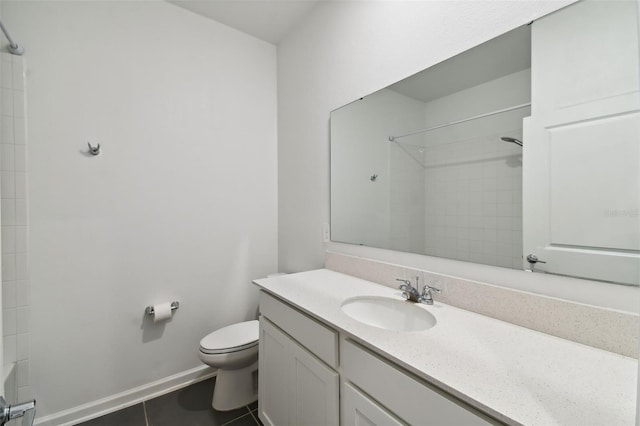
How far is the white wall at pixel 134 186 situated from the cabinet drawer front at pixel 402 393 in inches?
57.7

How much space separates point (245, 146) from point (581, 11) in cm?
199

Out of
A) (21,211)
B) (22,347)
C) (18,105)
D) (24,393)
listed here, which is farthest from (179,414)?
(18,105)

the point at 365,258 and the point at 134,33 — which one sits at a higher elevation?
the point at 134,33

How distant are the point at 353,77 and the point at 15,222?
2.02 metres

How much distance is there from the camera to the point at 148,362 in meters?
1.80

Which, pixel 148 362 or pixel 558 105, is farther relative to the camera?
pixel 148 362

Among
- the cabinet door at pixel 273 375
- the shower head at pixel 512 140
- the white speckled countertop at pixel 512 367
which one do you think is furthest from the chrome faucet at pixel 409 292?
the shower head at pixel 512 140

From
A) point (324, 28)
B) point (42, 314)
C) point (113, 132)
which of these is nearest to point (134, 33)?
point (113, 132)

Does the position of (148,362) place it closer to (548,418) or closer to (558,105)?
(548,418)

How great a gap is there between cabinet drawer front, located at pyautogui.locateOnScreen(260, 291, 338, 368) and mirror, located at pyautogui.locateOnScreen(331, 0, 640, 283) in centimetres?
61

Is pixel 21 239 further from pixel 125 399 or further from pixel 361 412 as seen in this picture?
pixel 361 412

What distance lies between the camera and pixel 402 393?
740mm

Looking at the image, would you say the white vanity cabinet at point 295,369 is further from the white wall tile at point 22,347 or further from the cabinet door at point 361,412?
the white wall tile at point 22,347

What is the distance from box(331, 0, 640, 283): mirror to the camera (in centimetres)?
82
